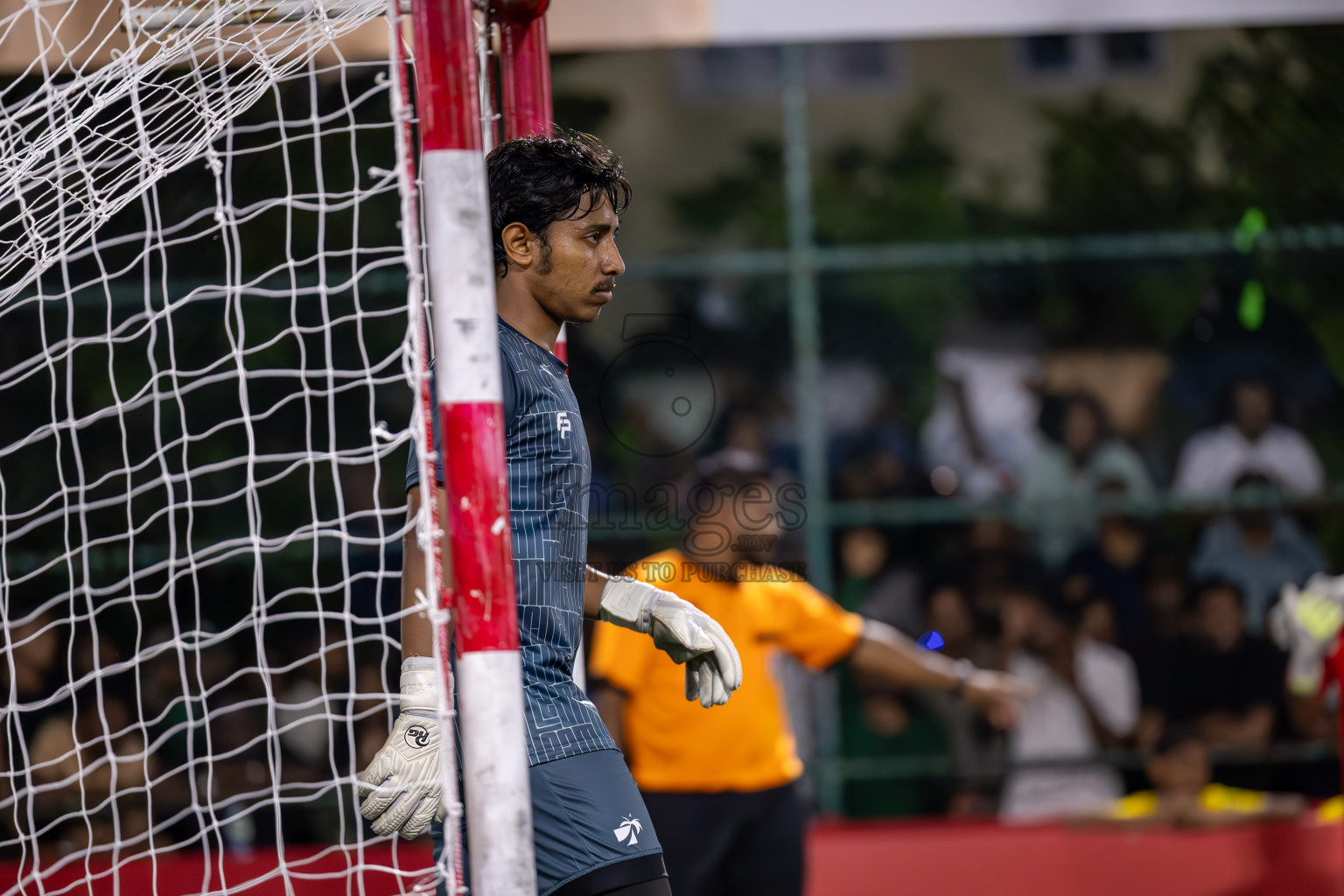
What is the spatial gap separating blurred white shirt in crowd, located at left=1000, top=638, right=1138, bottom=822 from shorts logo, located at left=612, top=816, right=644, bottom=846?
13.0 feet

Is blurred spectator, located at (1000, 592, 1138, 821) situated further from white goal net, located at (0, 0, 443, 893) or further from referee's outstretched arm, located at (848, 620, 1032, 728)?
white goal net, located at (0, 0, 443, 893)

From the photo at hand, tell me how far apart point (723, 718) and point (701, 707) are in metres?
0.08

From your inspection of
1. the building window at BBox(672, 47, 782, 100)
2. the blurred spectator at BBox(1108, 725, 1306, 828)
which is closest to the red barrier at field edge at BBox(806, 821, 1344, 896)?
the blurred spectator at BBox(1108, 725, 1306, 828)

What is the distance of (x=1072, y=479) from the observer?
6066 mm

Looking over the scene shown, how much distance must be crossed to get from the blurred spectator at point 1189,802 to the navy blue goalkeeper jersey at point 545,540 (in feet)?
11.3

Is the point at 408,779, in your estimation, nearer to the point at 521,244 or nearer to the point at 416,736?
the point at 416,736

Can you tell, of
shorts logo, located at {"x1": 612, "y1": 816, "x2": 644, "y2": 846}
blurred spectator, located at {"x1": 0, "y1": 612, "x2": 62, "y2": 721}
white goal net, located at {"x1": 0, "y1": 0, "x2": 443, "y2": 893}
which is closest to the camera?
shorts logo, located at {"x1": 612, "y1": 816, "x2": 644, "y2": 846}

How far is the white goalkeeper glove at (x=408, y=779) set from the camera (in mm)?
1928

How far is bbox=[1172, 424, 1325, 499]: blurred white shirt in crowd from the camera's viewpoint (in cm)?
602

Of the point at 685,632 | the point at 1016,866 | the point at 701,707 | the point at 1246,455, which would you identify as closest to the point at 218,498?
the point at 701,707

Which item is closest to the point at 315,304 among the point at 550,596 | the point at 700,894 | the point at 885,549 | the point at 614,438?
the point at 614,438

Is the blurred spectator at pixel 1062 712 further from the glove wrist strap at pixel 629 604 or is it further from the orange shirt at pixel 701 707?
the glove wrist strap at pixel 629 604

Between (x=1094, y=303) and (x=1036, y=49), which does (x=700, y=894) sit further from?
(x=1036, y=49)

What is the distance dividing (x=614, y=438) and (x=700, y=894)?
253 centimetres
